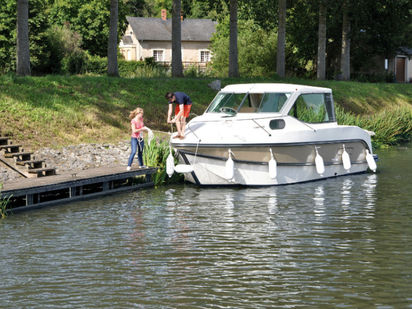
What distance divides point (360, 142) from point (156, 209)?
8.66m

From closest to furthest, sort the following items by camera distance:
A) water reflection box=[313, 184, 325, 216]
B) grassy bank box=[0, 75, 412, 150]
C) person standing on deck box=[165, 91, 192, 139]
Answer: water reflection box=[313, 184, 325, 216], person standing on deck box=[165, 91, 192, 139], grassy bank box=[0, 75, 412, 150]

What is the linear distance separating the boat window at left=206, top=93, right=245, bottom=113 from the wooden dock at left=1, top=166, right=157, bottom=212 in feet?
9.53

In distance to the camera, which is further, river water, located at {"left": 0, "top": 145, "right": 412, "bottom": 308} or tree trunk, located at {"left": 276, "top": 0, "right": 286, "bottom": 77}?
tree trunk, located at {"left": 276, "top": 0, "right": 286, "bottom": 77}

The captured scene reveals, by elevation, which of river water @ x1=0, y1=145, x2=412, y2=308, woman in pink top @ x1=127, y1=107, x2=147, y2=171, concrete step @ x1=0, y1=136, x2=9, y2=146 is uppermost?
woman in pink top @ x1=127, y1=107, x2=147, y2=171

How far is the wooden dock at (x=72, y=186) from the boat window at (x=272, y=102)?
3.81m

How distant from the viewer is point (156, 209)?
17391 mm

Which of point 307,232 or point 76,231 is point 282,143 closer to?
point 307,232

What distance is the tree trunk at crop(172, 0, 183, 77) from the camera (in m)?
36.1

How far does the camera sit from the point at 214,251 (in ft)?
42.5

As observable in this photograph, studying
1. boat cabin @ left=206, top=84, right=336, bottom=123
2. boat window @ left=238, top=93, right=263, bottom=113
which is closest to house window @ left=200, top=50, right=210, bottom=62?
boat cabin @ left=206, top=84, right=336, bottom=123

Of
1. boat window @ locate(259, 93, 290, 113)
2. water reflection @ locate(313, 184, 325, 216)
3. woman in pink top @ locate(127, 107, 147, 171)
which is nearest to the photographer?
water reflection @ locate(313, 184, 325, 216)

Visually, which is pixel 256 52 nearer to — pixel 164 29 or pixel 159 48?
pixel 159 48

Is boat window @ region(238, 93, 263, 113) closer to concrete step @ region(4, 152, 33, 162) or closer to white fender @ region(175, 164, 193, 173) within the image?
white fender @ region(175, 164, 193, 173)

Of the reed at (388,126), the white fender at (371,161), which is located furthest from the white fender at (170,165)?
the reed at (388,126)
